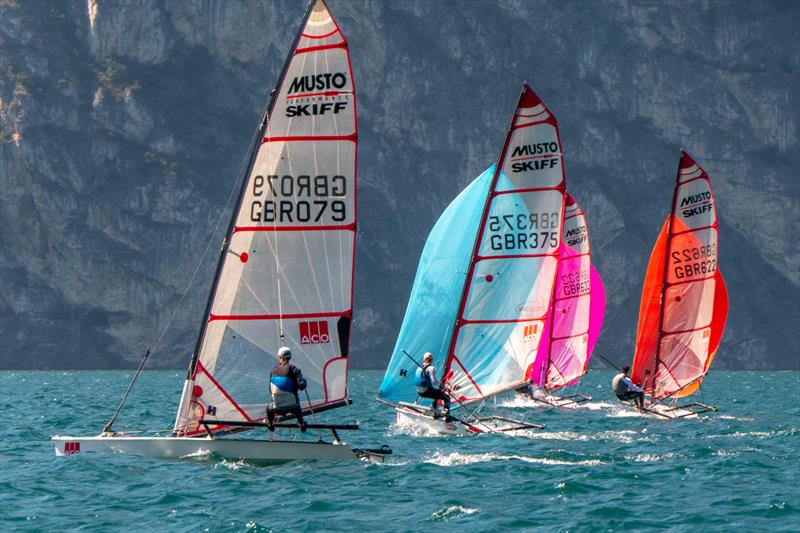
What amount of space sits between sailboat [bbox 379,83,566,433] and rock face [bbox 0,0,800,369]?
6417cm

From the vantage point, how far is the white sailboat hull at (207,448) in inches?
663

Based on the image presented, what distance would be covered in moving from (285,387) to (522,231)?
9641mm

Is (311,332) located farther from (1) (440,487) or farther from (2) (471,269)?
(2) (471,269)

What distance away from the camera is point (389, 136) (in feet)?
310

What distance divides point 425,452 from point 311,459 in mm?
3564

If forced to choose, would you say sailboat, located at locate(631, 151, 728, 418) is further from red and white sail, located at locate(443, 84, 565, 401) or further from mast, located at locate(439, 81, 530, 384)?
mast, located at locate(439, 81, 530, 384)

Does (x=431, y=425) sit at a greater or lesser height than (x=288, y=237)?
lesser

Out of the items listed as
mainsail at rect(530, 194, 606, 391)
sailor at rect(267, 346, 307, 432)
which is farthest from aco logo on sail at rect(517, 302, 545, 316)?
mainsail at rect(530, 194, 606, 391)

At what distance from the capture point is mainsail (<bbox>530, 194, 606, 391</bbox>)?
3531 centimetres

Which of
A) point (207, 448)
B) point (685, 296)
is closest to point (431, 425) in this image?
point (207, 448)

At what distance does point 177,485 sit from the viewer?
51.4 feet

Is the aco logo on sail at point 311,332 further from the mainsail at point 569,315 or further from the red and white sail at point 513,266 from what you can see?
the mainsail at point 569,315

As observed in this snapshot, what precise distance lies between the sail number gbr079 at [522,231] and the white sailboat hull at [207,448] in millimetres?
8949

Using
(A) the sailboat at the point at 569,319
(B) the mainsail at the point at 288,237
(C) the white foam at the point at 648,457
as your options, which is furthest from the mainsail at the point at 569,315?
(B) the mainsail at the point at 288,237
